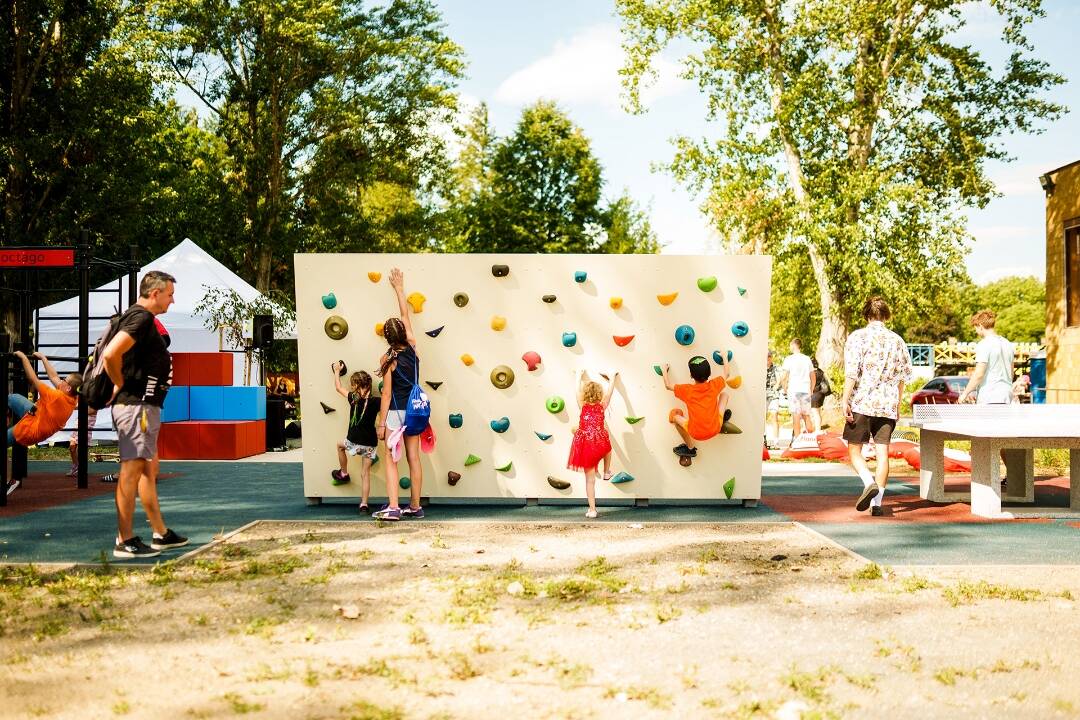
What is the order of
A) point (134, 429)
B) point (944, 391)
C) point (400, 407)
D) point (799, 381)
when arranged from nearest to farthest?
point (134, 429) → point (400, 407) → point (799, 381) → point (944, 391)

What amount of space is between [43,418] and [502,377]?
4.79m

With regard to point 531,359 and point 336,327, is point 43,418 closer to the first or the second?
point 336,327

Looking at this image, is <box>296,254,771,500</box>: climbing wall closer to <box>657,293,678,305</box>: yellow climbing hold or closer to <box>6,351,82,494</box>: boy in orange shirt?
<box>657,293,678,305</box>: yellow climbing hold

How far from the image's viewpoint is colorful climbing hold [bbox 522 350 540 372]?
10320 millimetres

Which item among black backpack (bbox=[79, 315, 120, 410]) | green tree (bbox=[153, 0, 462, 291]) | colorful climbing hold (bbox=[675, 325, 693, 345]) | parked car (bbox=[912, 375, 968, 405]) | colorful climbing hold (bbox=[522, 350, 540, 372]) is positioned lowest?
parked car (bbox=[912, 375, 968, 405])

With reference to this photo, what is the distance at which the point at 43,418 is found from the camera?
1096 centimetres

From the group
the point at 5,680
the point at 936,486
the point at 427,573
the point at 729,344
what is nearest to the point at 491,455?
the point at 729,344

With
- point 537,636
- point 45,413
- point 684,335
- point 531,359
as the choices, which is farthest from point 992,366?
point 45,413

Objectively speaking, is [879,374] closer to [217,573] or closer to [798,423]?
[217,573]

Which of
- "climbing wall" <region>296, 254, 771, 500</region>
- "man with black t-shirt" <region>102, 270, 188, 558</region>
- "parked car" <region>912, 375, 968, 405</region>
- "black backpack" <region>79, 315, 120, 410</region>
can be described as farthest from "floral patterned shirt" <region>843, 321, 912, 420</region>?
"parked car" <region>912, 375, 968, 405</region>

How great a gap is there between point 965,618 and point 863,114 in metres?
22.3

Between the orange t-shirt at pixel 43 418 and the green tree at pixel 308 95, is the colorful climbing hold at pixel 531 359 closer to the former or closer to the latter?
the orange t-shirt at pixel 43 418

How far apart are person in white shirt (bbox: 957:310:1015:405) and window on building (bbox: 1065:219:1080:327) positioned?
10.6 metres

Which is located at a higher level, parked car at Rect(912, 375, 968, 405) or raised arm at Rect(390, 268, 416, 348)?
raised arm at Rect(390, 268, 416, 348)
